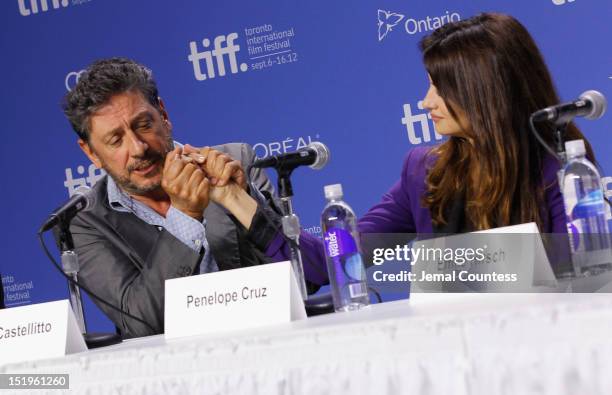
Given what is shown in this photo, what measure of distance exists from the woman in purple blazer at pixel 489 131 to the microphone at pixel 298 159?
0.48 metres

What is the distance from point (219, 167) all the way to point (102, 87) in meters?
0.74

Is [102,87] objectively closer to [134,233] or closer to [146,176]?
[146,176]

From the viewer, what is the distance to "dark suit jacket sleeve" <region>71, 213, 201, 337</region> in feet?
8.46

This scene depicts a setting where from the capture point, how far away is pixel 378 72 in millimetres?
3098

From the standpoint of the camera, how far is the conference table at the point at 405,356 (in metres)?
0.90

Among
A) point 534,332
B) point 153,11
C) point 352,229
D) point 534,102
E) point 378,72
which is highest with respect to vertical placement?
point 153,11

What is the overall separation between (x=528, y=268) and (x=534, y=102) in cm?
95

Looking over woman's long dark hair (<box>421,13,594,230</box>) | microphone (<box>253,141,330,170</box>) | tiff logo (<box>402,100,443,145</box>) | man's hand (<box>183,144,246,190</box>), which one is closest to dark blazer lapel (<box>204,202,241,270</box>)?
man's hand (<box>183,144,246,190</box>)

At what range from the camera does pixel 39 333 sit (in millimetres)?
1506

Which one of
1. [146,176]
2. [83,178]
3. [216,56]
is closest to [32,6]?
[83,178]

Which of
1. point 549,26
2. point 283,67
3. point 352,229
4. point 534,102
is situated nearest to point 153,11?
point 283,67

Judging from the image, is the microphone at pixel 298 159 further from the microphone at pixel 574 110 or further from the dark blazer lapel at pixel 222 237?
the dark blazer lapel at pixel 222 237

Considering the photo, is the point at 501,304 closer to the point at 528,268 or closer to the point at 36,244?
the point at 528,268

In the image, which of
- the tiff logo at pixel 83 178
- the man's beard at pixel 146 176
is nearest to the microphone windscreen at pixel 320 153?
the man's beard at pixel 146 176
